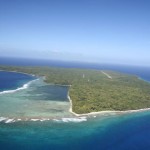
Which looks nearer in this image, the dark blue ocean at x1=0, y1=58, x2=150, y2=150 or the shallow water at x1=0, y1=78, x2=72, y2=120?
the dark blue ocean at x1=0, y1=58, x2=150, y2=150

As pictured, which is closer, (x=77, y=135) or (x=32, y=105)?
(x=77, y=135)

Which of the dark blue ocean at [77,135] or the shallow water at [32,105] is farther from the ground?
the shallow water at [32,105]

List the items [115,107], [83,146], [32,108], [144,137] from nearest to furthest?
[83,146], [144,137], [32,108], [115,107]

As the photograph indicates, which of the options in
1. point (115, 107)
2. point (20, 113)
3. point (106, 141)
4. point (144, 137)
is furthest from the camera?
point (115, 107)

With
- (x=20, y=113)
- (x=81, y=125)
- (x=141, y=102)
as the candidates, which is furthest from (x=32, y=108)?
(x=141, y=102)

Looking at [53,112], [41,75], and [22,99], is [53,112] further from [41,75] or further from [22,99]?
[41,75]

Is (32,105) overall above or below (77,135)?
above

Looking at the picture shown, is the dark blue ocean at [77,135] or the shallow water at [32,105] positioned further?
the shallow water at [32,105]

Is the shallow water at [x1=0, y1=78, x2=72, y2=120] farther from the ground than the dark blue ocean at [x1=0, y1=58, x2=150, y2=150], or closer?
farther from the ground
